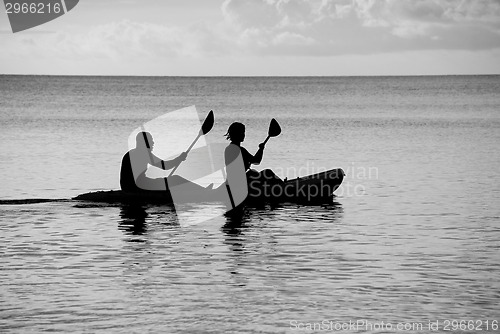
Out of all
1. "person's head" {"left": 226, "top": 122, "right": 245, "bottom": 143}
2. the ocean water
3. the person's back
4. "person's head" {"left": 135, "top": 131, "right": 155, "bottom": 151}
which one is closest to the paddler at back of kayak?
"person's head" {"left": 226, "top": 122, "right": 245, "bottom": 143}

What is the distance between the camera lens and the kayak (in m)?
21.0

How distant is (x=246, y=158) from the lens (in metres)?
20.8

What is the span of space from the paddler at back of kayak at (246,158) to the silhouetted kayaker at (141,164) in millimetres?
1011

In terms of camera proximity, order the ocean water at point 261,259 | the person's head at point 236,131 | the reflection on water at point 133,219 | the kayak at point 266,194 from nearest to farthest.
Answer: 1. the ocean water at point 261,259
2. the reflection on water at point 133,219
3. the person's head at point 236,131
4. the kayak at point 266,194

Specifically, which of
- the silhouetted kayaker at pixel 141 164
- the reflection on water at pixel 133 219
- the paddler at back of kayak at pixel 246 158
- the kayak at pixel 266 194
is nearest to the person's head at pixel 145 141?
the silhouetted kayaker at pixel 141 164

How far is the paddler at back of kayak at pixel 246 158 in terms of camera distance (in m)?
20.6

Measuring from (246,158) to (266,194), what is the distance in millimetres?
1172

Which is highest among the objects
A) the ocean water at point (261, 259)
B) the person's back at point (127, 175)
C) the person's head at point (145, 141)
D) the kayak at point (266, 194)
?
the person's head at point (145, 141)

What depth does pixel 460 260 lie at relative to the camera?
15617mm

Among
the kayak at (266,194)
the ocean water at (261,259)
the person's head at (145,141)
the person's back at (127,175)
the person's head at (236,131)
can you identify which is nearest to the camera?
the ocean water at (261,259)

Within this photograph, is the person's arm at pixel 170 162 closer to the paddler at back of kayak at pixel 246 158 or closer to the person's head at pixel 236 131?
the paddler at back of kayak at pixel 246 158

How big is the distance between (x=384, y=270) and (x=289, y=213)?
236 inches

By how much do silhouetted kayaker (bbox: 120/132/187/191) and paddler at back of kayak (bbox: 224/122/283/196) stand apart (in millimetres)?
1011

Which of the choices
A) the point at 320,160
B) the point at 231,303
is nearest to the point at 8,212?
the point at 231,303
